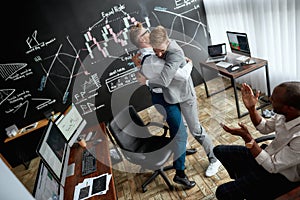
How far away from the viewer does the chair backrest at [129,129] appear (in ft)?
8.10

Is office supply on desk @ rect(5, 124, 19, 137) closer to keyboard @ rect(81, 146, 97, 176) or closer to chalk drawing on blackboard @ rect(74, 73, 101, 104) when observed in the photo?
chalk drawing on blackboard @ rect(74, 73, 101, 104)

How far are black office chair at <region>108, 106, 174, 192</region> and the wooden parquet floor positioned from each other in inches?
4.3

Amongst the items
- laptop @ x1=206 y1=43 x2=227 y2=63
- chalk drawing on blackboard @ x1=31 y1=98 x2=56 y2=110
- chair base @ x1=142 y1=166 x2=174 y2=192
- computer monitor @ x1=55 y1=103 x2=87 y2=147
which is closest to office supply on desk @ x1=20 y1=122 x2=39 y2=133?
chalk drawing on blackboard @ x1=31 y1=98 x2=56 y2=110

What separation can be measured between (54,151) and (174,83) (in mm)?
1270

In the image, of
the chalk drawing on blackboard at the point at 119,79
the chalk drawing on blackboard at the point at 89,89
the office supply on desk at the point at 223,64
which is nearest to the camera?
the office supply on desk at the point at 223,64

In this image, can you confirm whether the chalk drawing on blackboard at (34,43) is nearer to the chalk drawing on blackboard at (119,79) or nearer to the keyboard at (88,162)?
the chalk drawing on blackboard at (119,79)

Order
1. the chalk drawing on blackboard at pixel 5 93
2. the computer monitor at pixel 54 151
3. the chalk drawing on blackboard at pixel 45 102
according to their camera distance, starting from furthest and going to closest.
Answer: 1. the chalk drawing on blackboard at pixel 45 102
2. the chalk drawing on blackboard at pixel 5 93
3. the computer monitor at pixel 54 151

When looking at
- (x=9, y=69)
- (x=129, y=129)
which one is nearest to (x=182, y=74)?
(x=129, y=129)

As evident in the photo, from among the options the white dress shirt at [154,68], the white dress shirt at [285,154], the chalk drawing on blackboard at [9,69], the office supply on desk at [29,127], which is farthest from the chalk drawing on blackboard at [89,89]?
the white dress shirt at [285,154]

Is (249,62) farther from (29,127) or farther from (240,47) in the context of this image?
(29,127)

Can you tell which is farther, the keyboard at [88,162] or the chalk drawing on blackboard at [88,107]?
the chalk drawing on blackboard at [88,107]

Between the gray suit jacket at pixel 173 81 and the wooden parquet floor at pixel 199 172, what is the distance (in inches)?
35.9

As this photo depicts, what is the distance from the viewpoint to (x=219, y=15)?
388 centimetres

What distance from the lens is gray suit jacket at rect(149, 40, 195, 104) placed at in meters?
2.23
